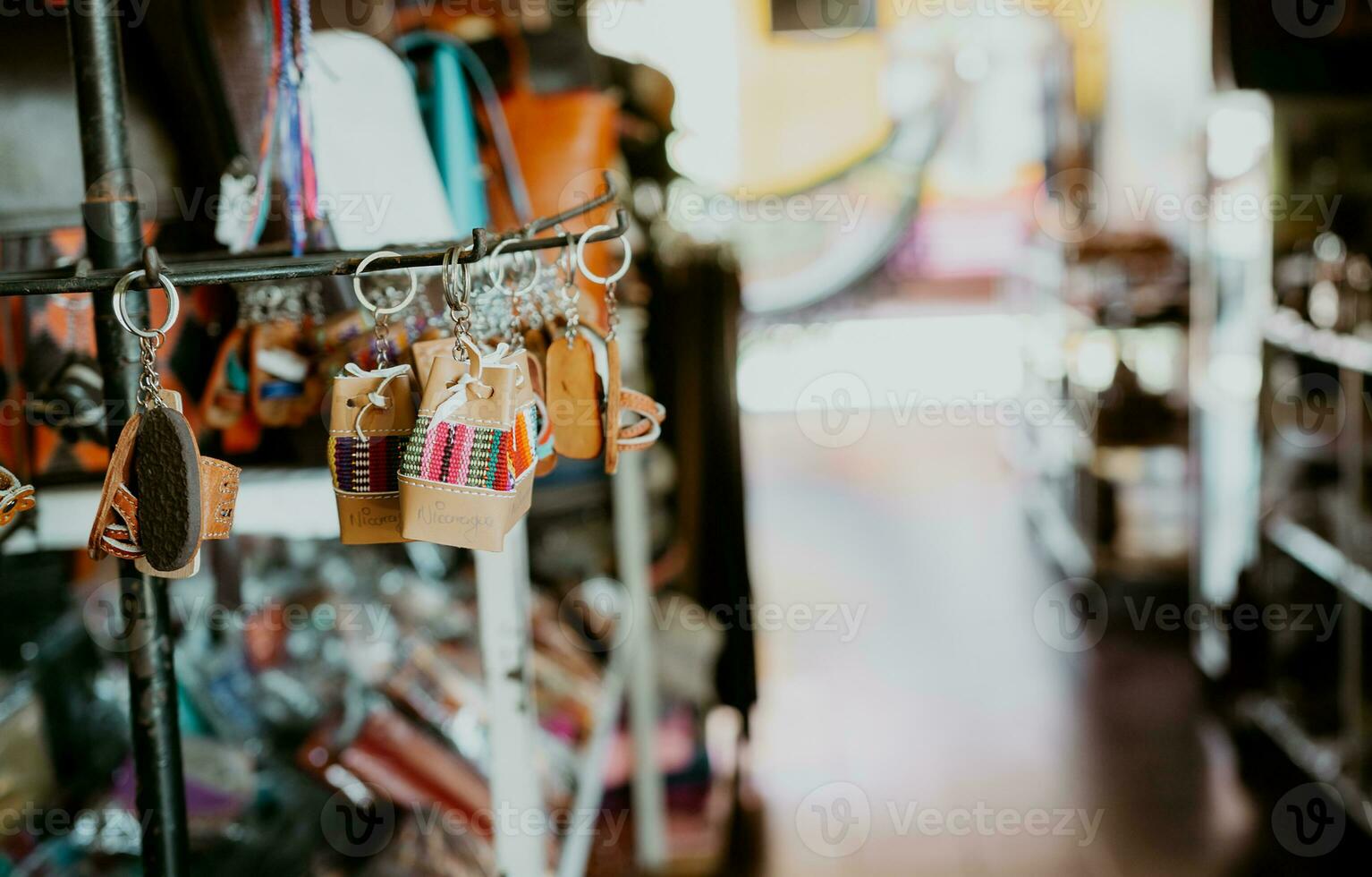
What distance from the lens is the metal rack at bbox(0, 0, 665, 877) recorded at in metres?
0.87

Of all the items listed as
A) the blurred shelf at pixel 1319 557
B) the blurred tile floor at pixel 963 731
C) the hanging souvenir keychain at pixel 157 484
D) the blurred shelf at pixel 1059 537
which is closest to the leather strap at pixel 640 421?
the hanging souvenir keychain at pixel 157 484

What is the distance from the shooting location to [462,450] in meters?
0.86

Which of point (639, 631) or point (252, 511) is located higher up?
point (252, 511)

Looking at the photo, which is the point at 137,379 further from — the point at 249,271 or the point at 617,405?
the point at 617,405

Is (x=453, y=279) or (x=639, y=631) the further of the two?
(x=639, y=631)

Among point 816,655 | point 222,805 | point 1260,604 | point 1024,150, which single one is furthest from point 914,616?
point 1024,150

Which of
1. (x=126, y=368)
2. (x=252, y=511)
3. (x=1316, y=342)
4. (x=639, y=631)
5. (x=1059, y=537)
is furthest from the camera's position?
(x=1059, y=537)

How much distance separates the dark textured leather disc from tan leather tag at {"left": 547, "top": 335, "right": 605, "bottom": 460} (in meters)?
0.31

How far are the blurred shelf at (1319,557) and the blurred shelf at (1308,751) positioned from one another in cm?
39

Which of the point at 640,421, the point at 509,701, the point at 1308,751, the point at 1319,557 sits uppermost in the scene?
the point at 640,421

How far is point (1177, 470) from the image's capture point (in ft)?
14.4

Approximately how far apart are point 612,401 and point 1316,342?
254 centimetres

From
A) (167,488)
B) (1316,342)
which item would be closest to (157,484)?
(167,488)

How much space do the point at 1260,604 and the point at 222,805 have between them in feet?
9.37
